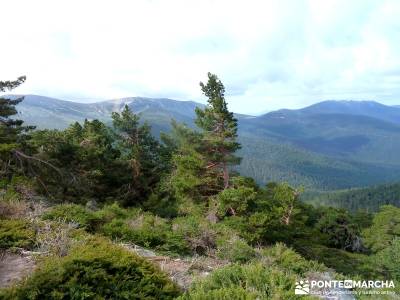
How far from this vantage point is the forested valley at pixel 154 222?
632cm

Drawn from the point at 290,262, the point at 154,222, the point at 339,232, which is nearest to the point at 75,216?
the point at 154,222

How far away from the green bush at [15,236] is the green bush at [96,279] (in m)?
1.90

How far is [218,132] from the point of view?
84.6ft

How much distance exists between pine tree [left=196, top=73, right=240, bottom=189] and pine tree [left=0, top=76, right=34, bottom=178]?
10.8 m

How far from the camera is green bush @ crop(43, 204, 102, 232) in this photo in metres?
10.5

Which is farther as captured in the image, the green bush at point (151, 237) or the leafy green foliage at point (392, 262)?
the leafy green foliage at point (392, 262)

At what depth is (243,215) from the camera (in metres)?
22.1

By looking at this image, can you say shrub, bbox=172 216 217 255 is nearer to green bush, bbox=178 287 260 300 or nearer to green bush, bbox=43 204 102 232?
green bush, bbox=43 204 102 232

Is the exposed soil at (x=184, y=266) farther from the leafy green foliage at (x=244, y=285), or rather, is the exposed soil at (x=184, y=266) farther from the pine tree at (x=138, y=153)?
the pine tree at (x=138, y=153)

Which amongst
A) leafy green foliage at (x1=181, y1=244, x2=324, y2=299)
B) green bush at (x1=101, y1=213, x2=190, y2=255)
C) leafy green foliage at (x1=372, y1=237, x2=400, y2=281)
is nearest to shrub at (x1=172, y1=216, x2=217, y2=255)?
green bush at (x1=101, y1=213, x2=190, y2=255)

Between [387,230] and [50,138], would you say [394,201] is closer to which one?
[387,230]

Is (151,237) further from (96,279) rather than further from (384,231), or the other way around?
(384,231)

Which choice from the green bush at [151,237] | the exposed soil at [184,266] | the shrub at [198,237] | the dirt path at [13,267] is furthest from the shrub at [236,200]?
the dirt path at [13,267]

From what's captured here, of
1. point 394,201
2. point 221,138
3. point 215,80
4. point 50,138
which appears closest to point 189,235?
point 221,138
